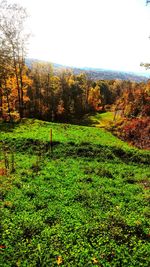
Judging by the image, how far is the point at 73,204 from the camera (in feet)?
56.2

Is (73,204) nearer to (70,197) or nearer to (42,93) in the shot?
(70,197)

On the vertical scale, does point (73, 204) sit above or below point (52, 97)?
below

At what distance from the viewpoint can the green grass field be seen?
12.9 metres

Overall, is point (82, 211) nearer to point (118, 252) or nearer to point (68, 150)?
point (118, 252)

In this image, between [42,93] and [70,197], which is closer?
[70,197]

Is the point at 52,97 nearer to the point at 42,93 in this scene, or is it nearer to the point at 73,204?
the point at 42,93

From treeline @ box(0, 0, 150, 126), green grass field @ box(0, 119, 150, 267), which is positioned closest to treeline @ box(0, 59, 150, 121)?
treeline @ box(0, 0, 150, 126)

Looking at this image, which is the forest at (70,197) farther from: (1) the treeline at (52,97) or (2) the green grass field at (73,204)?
(1) the treeline at (52,97)

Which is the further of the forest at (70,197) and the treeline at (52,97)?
the treeline at (52,97)

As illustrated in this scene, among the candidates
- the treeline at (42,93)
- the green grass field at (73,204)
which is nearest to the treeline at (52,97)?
the treeline at (42,93)

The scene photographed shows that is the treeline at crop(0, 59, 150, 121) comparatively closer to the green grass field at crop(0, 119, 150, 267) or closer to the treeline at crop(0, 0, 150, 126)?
the treeline at crop(0, 0, 150, 126)

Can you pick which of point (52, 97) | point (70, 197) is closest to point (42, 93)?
point (52, 97)

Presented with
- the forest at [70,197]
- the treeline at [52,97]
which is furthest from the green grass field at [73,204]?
the treeline at [52,97]

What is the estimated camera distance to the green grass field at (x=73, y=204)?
12.9 m
